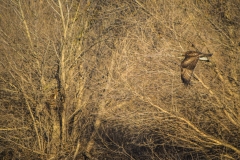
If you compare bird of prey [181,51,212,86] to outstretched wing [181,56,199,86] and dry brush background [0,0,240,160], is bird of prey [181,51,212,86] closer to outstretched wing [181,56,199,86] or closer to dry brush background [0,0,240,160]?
outstretched wing [181,56,199,86]

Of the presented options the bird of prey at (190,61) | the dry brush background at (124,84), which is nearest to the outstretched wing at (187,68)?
the bird of prey at (190,61)

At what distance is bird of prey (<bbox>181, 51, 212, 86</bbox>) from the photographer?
23.6 ft

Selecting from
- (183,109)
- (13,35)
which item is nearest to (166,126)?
(183,109)

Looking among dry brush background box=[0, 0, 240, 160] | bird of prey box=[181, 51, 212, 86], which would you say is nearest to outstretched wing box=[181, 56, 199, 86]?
bird of prey box=[181, 51, 212, 86]

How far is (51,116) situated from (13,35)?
2.05 m

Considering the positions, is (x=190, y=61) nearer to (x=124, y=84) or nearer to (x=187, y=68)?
(x=187, y=68)

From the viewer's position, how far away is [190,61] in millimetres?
7336

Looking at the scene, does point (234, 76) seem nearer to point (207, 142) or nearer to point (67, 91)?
point (207, 142)

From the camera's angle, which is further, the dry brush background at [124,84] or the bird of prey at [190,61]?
the dry brush background at [124,84]

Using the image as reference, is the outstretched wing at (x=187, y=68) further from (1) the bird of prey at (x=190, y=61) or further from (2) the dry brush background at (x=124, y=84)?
(2) the dry brush background at (x=124, y=84)

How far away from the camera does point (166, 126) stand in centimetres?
801

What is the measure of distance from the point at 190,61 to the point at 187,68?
0.53 ft

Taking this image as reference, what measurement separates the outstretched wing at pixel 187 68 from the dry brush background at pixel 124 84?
1.15ft

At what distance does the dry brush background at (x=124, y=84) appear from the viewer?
762 centimetres
